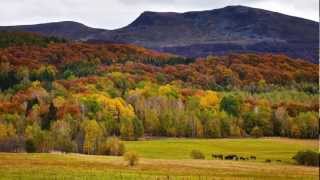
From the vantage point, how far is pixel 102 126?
457ft

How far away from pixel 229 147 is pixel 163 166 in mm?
50565

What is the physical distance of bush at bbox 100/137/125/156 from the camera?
10781 cm

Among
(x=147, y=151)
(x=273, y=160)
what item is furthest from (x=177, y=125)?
(x=273, y=160)

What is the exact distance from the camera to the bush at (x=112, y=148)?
107806 millimetres

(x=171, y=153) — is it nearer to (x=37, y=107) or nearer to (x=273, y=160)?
(x=273, y=160)

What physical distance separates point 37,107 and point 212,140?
4312cm

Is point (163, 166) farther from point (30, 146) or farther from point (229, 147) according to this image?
point (229, 147)

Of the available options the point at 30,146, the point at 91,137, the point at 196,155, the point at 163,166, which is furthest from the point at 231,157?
the point at 30,146

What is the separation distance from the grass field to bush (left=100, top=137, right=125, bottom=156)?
14.7 ft

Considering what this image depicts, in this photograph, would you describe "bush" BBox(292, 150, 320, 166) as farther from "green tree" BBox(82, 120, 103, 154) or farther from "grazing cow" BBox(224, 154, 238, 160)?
"green tree" BBox(82, 120, 103, 154)

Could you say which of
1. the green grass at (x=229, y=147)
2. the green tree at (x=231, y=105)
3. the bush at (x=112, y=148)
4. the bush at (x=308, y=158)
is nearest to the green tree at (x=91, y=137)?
the bush at (x=112, y=148)

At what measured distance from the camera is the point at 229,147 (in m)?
126

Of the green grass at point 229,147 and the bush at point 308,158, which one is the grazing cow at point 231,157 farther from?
the bush at point 308,158

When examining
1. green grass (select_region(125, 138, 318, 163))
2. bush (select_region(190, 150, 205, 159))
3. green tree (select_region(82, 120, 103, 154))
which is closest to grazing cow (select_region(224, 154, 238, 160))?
green grass (select_region(125, 138, 318, 163))
